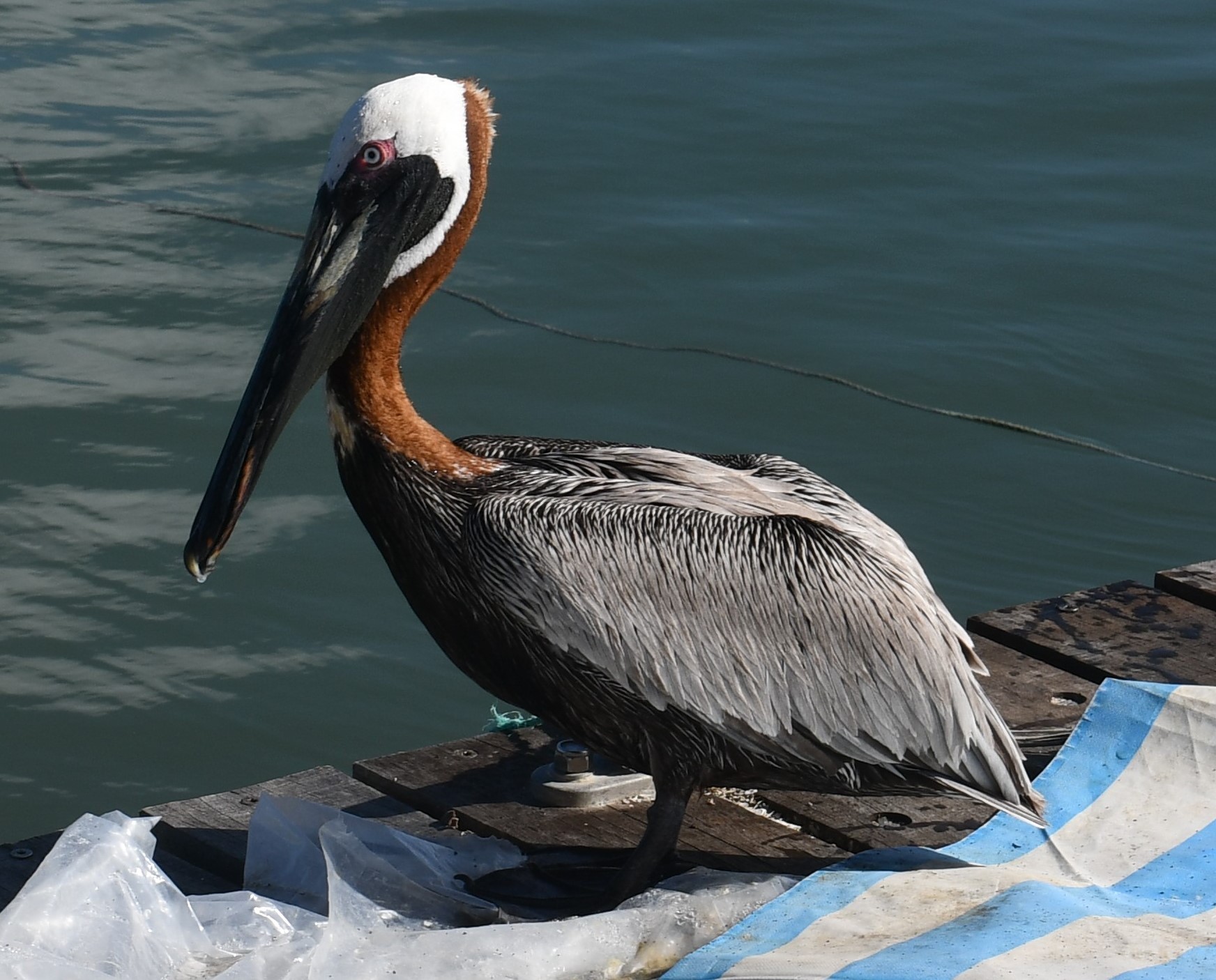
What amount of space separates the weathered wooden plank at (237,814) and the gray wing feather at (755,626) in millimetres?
670

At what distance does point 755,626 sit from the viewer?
315cm

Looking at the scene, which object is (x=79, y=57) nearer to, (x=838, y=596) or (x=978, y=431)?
(x=978, y=431)

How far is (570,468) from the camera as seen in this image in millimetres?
3357

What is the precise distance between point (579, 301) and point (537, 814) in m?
4.44

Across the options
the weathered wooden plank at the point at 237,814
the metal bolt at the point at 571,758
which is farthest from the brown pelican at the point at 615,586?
the weathered wooden plank at the point at 237,814

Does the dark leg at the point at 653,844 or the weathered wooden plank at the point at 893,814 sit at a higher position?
the dark leg at the point at 653,844

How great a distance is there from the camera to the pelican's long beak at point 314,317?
3.19 m

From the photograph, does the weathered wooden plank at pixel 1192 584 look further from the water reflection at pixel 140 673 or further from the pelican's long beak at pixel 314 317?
the water reflection at pixel 140 673

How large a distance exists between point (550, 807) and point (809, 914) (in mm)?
655

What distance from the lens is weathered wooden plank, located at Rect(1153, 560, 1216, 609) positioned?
441 cm

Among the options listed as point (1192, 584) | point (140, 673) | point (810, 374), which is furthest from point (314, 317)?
point (810, 374)

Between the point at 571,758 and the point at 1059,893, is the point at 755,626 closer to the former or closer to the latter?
the point at 571,758

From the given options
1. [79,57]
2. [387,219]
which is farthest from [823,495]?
[79,57]

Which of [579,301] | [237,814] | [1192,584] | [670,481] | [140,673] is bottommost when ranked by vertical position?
[140,673]
